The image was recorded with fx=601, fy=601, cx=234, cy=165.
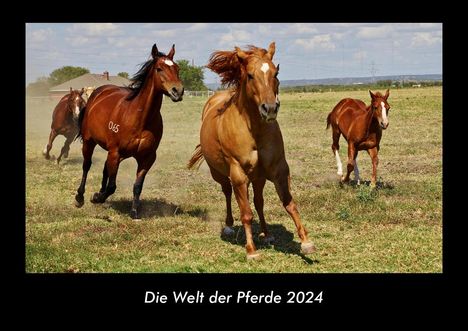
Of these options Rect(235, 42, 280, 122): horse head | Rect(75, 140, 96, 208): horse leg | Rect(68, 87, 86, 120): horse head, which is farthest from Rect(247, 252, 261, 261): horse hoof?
Rect(68, 87, 86, 120): horse head

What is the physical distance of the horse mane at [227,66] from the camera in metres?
8.35

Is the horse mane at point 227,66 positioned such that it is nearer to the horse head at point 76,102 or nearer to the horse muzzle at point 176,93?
the horse muzzle at point 176,93

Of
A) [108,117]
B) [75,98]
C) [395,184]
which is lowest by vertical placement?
[395,184]

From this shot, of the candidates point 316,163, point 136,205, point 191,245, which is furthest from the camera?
point 316,163

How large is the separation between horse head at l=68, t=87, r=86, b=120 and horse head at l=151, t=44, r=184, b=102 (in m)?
8.18

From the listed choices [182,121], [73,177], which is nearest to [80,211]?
[73,177]

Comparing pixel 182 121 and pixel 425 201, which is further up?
pixel 182 121

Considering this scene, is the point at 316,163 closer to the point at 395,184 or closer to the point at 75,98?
the point at 395,184

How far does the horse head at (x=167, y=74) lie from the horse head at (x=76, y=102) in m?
8.18

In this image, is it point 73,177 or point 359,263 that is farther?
point 73,177

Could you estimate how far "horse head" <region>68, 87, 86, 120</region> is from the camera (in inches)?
699

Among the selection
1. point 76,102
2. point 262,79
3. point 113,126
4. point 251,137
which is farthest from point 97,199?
point 76,102

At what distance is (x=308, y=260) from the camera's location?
7.76 meters

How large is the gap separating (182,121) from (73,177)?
21.7 metres
